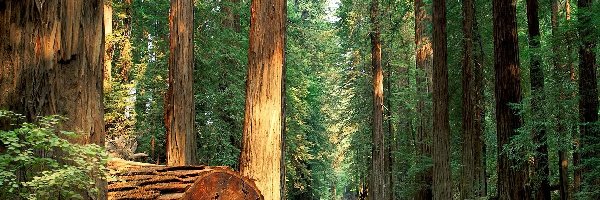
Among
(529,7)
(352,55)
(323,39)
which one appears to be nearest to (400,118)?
(352,55)

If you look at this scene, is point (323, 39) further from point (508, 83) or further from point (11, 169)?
point (11, 169)

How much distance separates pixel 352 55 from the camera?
2777 cm

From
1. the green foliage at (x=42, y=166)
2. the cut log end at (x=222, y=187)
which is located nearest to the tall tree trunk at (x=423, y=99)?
the cut log end at (x=222, y=187)

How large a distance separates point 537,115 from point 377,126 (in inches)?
495

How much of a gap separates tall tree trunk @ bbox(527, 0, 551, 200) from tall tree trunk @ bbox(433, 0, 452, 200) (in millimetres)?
1782

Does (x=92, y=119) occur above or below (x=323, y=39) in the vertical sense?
below

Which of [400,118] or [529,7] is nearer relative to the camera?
[529,7]

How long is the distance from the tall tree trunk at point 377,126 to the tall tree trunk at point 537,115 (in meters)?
9.49

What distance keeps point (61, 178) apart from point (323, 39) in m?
26.8

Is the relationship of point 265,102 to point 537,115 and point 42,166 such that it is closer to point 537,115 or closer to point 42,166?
point 42,166

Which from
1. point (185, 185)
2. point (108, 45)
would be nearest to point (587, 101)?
point (185, 185)

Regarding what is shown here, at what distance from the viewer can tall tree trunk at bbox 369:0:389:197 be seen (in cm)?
2208

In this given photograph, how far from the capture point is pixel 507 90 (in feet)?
33.9

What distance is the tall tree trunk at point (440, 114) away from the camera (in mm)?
12648
